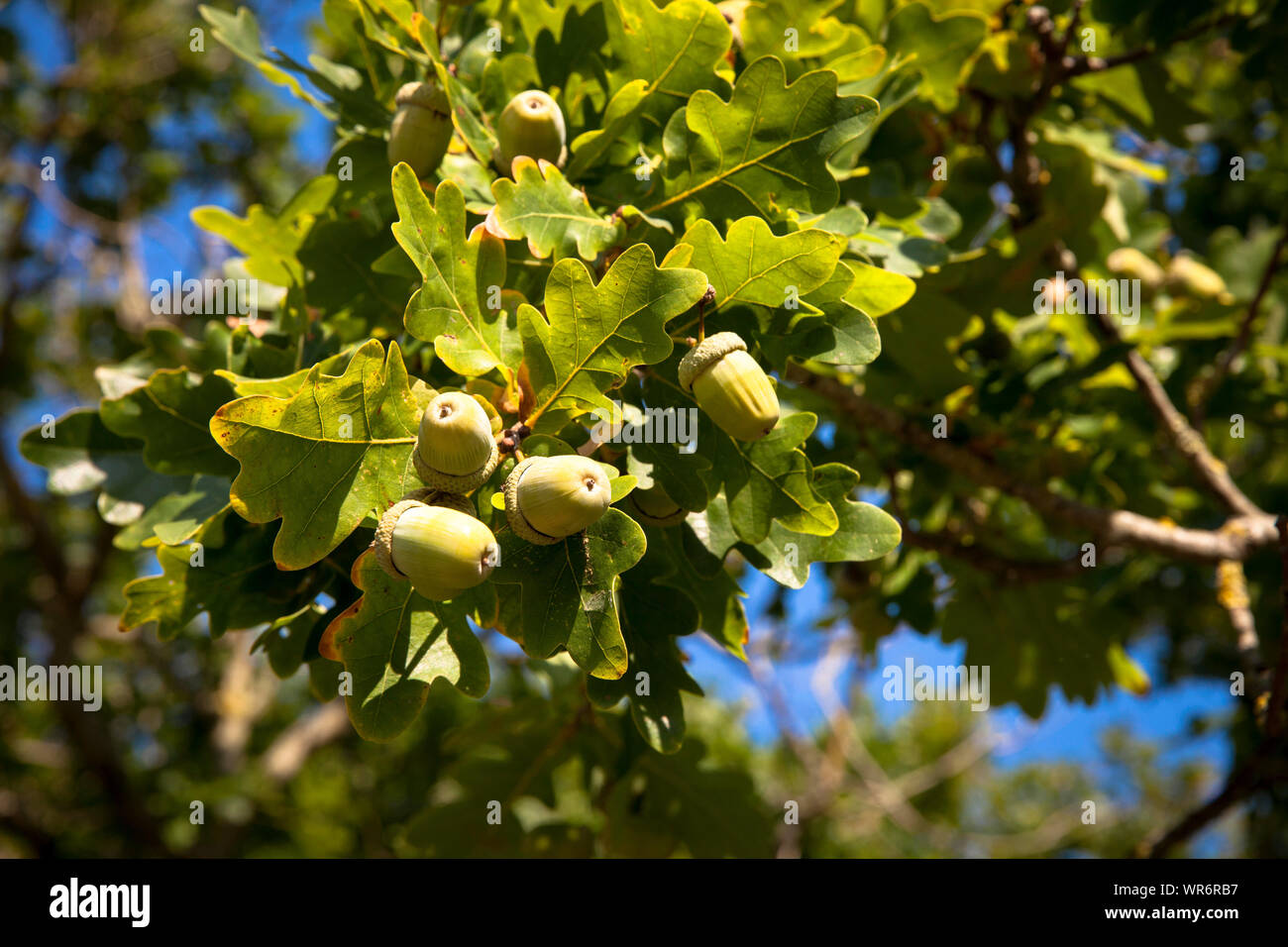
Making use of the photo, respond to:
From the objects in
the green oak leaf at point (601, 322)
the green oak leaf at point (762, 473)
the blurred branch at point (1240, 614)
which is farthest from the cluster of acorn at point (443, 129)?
the blurred branch at point (1240, 614)

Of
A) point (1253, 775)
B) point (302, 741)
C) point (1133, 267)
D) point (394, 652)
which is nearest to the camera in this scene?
point (394, 652)

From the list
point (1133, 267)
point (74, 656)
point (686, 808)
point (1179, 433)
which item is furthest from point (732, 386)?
point (74, 656)

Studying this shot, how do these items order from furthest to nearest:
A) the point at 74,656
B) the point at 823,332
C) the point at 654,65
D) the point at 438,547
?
the point at 74,656
the point at 654,65
the point at 823,332
the point at 438,547

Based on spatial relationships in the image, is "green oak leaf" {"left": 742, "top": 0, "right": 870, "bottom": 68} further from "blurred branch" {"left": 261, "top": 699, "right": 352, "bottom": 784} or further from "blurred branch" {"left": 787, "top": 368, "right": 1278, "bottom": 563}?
"blurred branch" {"left": 261, "top": 699, "right": 352, "bottom": 784}

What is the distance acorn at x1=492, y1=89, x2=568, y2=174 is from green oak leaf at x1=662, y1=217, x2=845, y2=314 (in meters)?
0.40

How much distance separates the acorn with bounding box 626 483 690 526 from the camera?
6.09 ft

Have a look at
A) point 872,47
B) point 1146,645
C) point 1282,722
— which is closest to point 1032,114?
point 872,47

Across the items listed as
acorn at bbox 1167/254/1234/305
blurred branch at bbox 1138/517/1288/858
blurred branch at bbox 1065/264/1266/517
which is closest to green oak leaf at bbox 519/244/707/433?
blurred branch at bbox 1138/517/1288/858

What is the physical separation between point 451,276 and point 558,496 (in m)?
0.49

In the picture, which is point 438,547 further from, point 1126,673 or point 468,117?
point 1126,673

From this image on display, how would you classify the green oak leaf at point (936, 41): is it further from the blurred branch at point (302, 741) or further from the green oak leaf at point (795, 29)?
the blurred branch at point (302, 741)

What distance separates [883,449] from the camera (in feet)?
10.2

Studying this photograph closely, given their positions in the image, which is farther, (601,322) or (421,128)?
(421,128)

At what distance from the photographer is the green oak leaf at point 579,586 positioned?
1615mm
